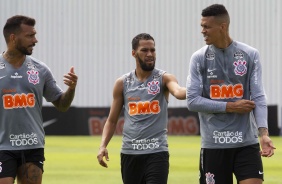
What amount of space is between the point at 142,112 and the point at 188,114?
971 inches

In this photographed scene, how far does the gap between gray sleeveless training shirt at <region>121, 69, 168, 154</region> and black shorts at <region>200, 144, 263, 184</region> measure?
96cm

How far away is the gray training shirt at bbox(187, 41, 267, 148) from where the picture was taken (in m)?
8.66

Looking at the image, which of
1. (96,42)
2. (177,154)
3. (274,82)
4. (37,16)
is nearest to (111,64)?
(96,42)

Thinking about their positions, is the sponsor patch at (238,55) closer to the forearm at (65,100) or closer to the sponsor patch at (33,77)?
the forearm at (65,100)

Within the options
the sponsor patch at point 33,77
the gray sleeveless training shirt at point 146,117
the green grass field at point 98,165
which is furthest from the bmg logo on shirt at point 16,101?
the green grass field at point 98,165

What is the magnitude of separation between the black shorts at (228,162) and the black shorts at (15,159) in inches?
68.8

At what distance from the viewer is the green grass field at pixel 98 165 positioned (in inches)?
628

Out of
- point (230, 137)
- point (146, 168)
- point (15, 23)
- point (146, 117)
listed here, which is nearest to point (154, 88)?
point (146, 117)

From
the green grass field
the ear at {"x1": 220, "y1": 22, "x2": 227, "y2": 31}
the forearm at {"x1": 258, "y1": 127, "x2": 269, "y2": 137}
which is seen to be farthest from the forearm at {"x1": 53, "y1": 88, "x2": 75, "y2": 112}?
the green grass field

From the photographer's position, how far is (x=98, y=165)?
1945 centimetres

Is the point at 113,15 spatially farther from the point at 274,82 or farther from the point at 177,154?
the point at 177,154

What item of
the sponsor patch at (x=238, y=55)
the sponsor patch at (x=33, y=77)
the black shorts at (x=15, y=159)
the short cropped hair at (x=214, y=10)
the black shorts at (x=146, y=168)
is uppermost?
the short cropped hair at (x=214, y=10)

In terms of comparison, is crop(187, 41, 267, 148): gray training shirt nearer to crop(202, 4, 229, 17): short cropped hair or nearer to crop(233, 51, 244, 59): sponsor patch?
crop(233, 51, 244, 59): sponsor patch

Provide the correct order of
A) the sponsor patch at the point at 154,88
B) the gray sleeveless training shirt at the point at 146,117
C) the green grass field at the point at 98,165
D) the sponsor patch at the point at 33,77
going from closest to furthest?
the sponsor patch at the point at 33,77 < the gray sleeveless training shirt at the point at 146,117 < the sponsor patch at the point at 154,88 < the green grass field at the point at 98,165
